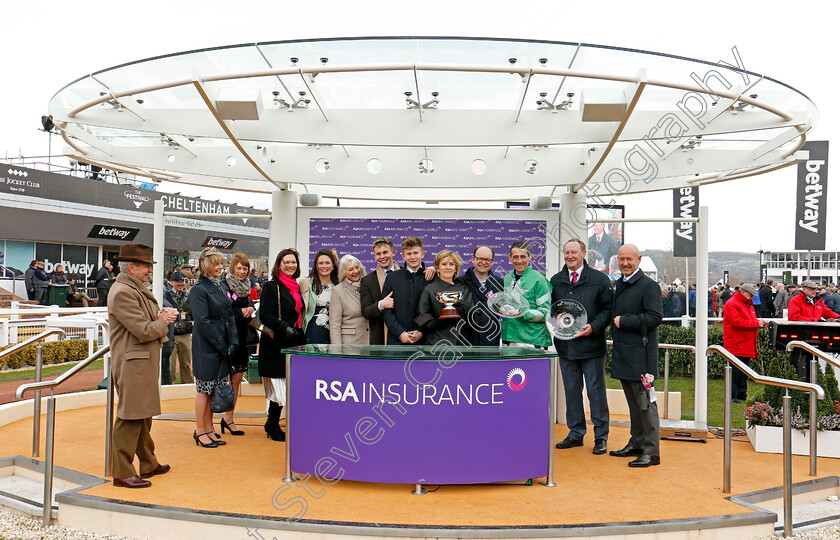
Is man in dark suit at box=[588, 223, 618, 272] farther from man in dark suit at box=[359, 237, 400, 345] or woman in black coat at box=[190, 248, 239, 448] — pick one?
Result: woman in black coat at box=[190, 248, 239, 448]

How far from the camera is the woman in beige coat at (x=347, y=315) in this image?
19.5 feet

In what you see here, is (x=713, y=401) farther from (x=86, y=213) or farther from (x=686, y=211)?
(x=86, y=213)

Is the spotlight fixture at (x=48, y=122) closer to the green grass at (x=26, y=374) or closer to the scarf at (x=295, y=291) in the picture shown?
the scarf at (x=295, y=291)

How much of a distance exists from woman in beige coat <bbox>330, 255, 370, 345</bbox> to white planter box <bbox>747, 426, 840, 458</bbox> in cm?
395

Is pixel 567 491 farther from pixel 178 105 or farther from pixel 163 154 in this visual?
pixel 163 154

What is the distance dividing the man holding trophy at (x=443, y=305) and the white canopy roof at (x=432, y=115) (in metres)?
1.29

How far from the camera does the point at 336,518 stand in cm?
402

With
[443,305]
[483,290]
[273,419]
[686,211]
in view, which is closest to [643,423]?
[483,290]

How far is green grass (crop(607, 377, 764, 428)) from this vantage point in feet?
29.2

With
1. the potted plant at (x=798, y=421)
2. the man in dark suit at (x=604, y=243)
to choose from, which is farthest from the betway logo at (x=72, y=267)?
the potted plant at (x=798, y=421)

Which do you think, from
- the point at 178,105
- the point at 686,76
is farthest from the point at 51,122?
the point at 686,76

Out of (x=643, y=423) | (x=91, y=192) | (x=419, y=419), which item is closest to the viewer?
(x=419, y=419)

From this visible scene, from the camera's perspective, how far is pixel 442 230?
7602 mm

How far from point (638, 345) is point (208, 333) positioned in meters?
3.76
